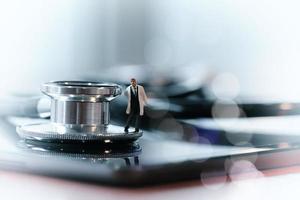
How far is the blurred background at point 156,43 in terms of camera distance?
4.29 ft

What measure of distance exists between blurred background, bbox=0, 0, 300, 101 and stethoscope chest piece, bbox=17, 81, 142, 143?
0.60 m

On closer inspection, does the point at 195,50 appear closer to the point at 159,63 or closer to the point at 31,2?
the point at 159,63

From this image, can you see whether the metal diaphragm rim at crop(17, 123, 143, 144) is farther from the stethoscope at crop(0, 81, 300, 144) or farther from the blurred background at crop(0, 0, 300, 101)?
the blurred background at crop(0, 0, 300, 101)

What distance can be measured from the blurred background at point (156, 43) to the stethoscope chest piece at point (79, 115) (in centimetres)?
60

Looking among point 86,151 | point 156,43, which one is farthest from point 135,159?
point 156,43

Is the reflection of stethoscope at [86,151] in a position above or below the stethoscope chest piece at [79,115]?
below

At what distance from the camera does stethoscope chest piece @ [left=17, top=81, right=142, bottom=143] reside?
1.90 feet

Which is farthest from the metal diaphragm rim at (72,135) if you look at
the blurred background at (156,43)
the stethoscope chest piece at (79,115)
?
the blurred background at (156,43)

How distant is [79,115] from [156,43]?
0.93 m

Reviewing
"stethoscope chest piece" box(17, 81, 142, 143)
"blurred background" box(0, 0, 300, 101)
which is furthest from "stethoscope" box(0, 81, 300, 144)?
"blurred background" box(0, 0, 300, 101)

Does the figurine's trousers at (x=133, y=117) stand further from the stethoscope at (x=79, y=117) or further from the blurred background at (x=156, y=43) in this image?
the blurred background at (x=156, y=43)

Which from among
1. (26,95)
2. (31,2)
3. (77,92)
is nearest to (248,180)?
(77,92)

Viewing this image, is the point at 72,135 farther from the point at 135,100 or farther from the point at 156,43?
the point at 156,43

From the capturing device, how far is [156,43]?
59.6 inches
